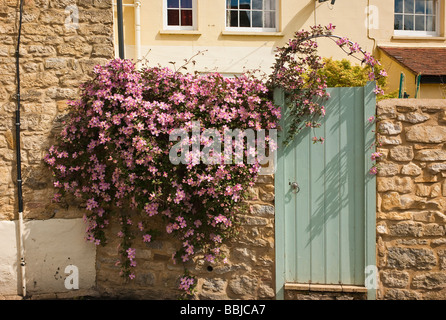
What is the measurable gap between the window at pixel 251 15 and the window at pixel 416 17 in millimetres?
2981

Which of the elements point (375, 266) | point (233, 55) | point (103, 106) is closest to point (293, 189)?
point (375, 266)

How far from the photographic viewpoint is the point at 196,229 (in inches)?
136

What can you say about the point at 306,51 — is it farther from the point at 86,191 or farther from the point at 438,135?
the point at 86,191

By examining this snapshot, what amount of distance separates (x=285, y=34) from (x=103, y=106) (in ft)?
19.1

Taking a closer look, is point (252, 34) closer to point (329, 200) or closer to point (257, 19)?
point (257, 19)

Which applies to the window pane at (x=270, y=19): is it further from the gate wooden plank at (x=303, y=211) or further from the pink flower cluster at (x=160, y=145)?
the gate wooden plank at (x=303, y=211)

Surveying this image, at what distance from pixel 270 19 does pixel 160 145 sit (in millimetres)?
6077

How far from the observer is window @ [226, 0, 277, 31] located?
8211mm

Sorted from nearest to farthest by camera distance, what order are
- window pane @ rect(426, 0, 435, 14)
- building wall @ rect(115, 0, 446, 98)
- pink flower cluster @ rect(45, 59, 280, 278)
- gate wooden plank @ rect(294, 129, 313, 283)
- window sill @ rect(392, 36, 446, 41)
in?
pink flower cluster @ rect(45, 59, 280, 278), gate wooden plank @ rect(294, 129, 313, 283), building wall @ rect(115, 0, 446, 98), window sill @ rect(392, 36, 446, 41), window pane @ rect(426, 0, 435, 14)

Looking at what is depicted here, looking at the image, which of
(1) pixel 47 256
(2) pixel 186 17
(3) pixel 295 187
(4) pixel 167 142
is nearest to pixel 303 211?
(3) pixel 295 187

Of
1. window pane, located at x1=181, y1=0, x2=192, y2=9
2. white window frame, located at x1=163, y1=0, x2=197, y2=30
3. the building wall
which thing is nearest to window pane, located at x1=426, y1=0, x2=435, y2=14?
the building wall

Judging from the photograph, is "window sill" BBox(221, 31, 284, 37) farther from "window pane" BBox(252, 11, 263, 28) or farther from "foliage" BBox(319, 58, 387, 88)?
"foliage" BBox(319, 58, 387, 88)

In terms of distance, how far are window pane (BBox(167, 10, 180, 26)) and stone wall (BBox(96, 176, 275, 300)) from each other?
582 centimetres

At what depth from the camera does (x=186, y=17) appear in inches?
323
